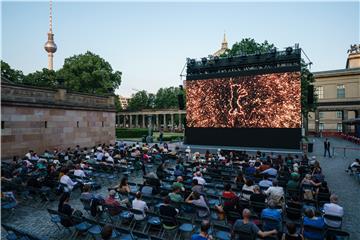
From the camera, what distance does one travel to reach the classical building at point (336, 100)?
52.5 metres

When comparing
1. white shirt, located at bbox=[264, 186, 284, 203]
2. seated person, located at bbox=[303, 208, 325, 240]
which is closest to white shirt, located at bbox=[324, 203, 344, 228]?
seated person, located at bbox=[303, 208, 325, 240]

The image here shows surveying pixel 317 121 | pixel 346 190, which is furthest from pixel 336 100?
pixel 346 190

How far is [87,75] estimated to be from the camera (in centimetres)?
4694

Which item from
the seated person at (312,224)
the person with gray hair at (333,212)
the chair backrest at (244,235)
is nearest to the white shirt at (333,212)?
the person with gray hair at (333,212)

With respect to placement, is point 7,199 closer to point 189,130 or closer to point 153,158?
point 153,158

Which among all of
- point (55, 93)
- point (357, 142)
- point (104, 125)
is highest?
point (55, 93)

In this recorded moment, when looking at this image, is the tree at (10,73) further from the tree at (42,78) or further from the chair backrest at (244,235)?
the chair backrest at (244,235)

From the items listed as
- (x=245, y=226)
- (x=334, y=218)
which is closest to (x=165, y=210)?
(x=245, y=226)

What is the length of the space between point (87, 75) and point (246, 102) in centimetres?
3327

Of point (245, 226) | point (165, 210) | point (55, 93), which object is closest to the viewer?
point (245, 226)

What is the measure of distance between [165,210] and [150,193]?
2381 millimetres

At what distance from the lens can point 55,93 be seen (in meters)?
22.4

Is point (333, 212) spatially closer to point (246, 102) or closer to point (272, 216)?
point (272, 216)

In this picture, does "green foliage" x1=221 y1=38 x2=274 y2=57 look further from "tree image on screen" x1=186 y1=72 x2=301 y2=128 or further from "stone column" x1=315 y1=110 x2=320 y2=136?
"stone column" x1=315 y1=110 x2=320 y2=136
